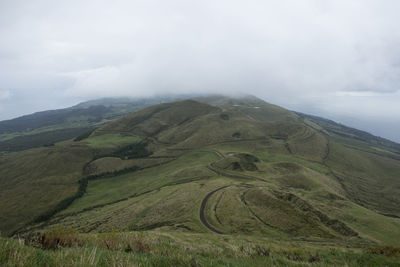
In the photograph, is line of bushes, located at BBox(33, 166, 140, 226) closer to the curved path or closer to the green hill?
the green hill

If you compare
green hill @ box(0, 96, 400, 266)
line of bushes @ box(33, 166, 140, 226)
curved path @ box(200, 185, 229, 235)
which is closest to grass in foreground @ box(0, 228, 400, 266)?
green hill @ box(0, 96, 400, 266)

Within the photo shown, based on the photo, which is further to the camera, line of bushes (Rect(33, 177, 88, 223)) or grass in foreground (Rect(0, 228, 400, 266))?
line of bushes (Rect(33, 177, 88, 223))

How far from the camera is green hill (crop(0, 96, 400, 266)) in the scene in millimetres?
23641

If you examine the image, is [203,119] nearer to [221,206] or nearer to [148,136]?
[148,136]

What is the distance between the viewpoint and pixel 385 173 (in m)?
122

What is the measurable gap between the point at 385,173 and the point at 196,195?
136 metres

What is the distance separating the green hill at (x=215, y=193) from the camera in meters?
23.6

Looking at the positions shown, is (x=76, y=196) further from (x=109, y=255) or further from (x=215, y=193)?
(x=109, y=255)

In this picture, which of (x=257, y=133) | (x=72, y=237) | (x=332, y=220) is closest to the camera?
(x=72, y=237)

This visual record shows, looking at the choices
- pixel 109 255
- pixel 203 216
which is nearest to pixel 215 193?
pixel 203 216

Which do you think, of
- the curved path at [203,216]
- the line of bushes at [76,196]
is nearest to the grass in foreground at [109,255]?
the curved path at [203,216]

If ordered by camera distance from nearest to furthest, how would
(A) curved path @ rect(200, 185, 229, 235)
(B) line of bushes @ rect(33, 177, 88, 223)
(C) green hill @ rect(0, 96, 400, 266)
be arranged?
(C) green hill @ rect(0, 96, 400, 266) < (A) curved path @ rect(200, 185, 229, 235) < (B) line of bushes @ rect(33, 177, 88, 223)

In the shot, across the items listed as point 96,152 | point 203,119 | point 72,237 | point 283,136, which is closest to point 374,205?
point 283,136

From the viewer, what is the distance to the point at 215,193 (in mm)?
60375
